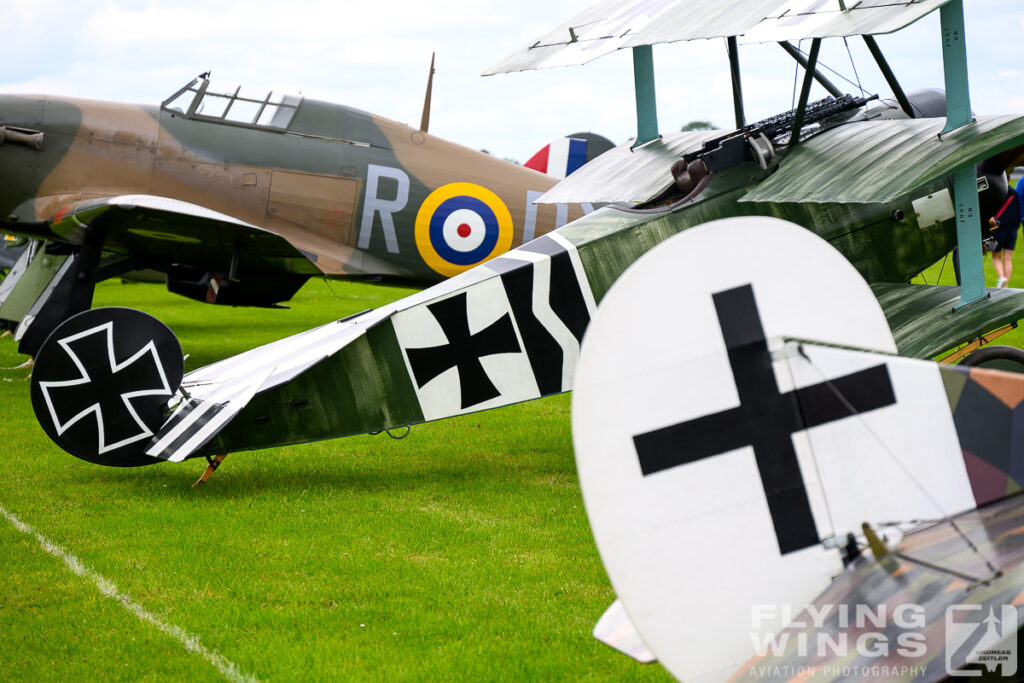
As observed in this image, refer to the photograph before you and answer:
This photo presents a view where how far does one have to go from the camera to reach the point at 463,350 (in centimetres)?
495

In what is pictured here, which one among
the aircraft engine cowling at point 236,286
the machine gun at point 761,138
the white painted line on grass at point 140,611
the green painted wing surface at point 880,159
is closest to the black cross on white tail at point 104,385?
the white painted line on grass at point 140,611

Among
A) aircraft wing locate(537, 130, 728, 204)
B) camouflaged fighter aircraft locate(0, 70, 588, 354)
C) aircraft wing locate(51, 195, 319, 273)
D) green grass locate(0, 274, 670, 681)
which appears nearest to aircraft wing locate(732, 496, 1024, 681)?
green grass locate(0, 274, 670, 681)

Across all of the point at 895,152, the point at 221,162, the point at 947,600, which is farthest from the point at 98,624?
the point at 221,162

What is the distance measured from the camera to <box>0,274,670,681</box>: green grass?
3334 millimetres

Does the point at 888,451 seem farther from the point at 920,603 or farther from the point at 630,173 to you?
the point at 630,173

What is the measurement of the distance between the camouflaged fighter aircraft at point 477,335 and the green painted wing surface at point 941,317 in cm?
1

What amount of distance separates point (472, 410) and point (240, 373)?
1282 mm

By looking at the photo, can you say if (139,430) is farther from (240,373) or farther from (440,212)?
(440,212)

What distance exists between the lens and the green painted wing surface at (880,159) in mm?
4484

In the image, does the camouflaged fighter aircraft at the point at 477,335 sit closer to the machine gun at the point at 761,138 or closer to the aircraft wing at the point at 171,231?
the machine gun at the point at 761,138

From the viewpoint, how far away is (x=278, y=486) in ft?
18.5

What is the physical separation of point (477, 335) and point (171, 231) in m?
4.74

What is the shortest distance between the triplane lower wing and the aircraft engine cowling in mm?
8194

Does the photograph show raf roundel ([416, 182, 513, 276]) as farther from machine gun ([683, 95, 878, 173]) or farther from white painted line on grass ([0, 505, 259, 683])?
white painted line on grass ([0, 505, 259, 683])
